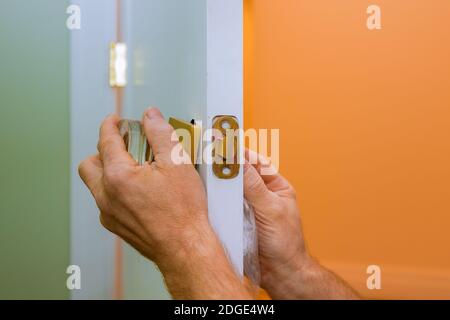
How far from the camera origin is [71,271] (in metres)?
0.79

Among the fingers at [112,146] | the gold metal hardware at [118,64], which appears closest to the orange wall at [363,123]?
the gold metal hardware at [118,64]

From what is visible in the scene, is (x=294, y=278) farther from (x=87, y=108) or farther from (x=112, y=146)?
(x=87, y=108)

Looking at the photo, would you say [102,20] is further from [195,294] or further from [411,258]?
[411,258]

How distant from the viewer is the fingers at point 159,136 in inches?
15.1

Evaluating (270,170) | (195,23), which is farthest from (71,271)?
(195,23)

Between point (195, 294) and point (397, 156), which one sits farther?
point (397, 156)

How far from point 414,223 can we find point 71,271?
84 centimetres

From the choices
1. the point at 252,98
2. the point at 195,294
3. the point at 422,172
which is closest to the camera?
the point at 195,294

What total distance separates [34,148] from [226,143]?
55 centimetres

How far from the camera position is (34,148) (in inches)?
29.9

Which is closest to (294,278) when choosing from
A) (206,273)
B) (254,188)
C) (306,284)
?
(306,284)

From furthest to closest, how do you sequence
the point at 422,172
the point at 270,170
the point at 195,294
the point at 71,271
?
the point at 422,172, the point at 71,271, the point at 270,170, the point at 195,294

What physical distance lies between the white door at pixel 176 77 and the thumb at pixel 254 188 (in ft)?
0.35

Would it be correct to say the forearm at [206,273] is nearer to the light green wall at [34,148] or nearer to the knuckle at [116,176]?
the knuckle at [116,176]
